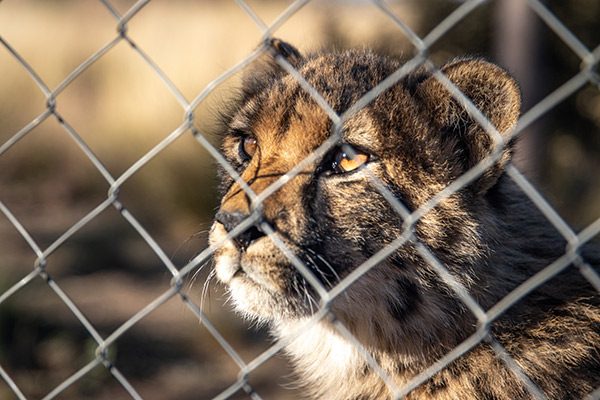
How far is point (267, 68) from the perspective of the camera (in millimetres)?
3107

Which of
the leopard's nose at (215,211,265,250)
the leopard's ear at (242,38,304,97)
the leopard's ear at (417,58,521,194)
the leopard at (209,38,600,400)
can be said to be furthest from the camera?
the leopard's ear at (242,38,304,97)

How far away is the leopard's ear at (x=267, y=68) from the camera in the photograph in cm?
295

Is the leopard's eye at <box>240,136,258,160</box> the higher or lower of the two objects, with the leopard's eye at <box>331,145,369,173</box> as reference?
higher

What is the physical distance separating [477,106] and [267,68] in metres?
1.44

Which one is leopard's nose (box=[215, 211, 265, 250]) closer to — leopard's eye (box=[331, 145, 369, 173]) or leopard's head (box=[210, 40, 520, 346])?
leopard's head (box=[210, 40, 520, 346])

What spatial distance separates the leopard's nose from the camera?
2.03 metres

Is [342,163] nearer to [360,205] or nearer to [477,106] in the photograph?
[360,205]

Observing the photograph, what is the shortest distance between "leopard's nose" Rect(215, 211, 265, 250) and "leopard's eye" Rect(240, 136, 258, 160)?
57cm

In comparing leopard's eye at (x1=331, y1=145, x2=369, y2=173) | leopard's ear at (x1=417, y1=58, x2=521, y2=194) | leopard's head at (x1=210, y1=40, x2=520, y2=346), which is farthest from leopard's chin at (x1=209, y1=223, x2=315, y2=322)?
leopard's ear at (x1=417, y1=58, x2=521, y2=194)

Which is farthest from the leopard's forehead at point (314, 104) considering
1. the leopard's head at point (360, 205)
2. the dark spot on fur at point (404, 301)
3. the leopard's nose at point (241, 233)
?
the dark spot on fur at point (404, 301)

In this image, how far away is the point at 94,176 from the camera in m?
8.66

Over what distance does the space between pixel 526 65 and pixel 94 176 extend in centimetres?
647

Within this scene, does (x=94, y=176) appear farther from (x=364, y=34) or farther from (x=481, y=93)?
(x=481, y=93)

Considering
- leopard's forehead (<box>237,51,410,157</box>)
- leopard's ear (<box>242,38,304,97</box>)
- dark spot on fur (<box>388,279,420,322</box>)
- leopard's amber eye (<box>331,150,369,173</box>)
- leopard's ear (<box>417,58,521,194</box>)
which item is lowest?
dark spot on fur (<box>388,279,420,322</box>)
